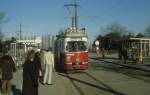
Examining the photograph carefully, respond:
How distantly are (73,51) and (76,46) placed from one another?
1.87 feet

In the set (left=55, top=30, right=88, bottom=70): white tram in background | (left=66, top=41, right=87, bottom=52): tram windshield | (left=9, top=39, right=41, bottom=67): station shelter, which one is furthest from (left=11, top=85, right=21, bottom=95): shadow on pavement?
(left=9, top=39, right=41, bottom=67): station shelter

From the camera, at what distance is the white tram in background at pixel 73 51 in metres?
32.9

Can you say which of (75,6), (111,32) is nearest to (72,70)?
(75,6)

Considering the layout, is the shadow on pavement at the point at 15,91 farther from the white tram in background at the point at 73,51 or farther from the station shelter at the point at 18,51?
the station shelter at the point at 18,51

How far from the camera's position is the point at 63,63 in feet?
111

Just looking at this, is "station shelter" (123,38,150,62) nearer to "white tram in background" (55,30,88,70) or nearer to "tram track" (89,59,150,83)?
"tram track" (89,59,150,83)

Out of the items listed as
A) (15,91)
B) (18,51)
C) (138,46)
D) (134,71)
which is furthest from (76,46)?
(138,46)

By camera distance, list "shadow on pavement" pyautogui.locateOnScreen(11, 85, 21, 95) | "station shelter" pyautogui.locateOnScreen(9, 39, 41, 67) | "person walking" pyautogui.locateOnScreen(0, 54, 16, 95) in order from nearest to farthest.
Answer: "person walking" pyautogui.locateOnScreen(0, 54, 16, 95) → "shadow on pavement" pyautogui.locateOnScreen(11, 85, 21, 95) → "station shelter" pyautogui.locateOnScreen(9, 39, 41, 67)

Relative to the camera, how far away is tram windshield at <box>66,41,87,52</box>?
3347 cm

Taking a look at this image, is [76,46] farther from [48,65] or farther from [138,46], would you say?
[138,46]

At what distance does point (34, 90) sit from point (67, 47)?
20765 mm

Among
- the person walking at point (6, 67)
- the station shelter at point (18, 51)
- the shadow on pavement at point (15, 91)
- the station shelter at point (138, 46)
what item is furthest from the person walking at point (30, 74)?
the station shelter at point (138, 46)

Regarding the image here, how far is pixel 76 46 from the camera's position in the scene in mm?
33719

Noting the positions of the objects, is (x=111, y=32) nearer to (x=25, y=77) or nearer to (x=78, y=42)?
(x=78, y=42)
